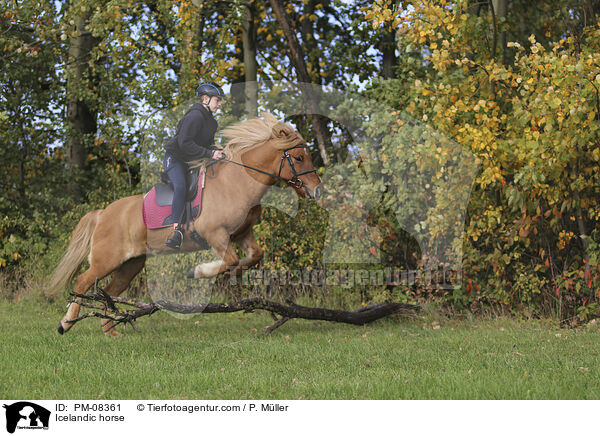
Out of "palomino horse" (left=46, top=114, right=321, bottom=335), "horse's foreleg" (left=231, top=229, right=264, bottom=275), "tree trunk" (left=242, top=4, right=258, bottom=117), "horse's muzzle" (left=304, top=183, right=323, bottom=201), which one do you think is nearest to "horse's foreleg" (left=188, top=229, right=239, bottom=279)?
"palomino horse" (left=46, top=114, right=321, bottom=335)

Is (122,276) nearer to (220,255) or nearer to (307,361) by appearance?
(220,255)

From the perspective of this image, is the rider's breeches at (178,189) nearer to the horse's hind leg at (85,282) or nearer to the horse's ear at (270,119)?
the horse's ear at (270,119)

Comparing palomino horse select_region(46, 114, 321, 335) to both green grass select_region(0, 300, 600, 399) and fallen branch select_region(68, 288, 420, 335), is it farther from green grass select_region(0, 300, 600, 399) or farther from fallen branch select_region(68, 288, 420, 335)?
green grass select_region(0, 300, 600, 399)

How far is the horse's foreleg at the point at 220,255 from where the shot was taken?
7.02 m

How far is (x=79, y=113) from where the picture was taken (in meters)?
15.0

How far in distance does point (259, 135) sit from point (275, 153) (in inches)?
14.4

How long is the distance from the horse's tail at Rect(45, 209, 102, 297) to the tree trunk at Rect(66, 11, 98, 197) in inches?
249

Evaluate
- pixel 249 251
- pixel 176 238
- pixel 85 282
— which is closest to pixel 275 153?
A: pixel 249 251

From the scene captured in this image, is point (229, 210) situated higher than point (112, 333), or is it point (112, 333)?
point (229, 210)

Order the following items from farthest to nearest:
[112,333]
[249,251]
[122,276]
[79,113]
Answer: [79,113] < [122,276] < [112,333] < [249,251]

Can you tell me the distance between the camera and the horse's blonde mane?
23.1ft
